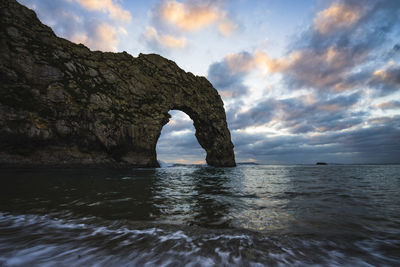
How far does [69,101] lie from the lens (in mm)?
22484

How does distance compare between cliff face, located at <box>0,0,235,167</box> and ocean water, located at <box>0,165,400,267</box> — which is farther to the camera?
cliff face, located at <box>0,0,235,167</box>

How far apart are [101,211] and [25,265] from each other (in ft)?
8.60

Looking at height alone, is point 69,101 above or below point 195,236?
above

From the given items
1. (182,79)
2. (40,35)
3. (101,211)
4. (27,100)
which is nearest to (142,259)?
(101,211)

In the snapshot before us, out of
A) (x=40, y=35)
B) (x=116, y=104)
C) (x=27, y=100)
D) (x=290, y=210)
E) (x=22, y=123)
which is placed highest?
(x=40, y=35)

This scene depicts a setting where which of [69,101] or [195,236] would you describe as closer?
[195,236]

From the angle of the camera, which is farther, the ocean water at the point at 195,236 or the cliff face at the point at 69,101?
the cliff face at the point at 69,101

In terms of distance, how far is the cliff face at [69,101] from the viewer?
748 inches

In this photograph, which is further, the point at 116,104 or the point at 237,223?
the point at 116,104

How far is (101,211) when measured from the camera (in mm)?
4566

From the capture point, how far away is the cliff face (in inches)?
748

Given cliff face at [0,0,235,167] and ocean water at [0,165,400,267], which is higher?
cliff face at [0,0,235,167]

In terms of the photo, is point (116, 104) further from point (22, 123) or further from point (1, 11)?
point (1, 11)

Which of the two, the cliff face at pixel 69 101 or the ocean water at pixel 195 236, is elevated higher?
the cliff face at pixel 69 101
